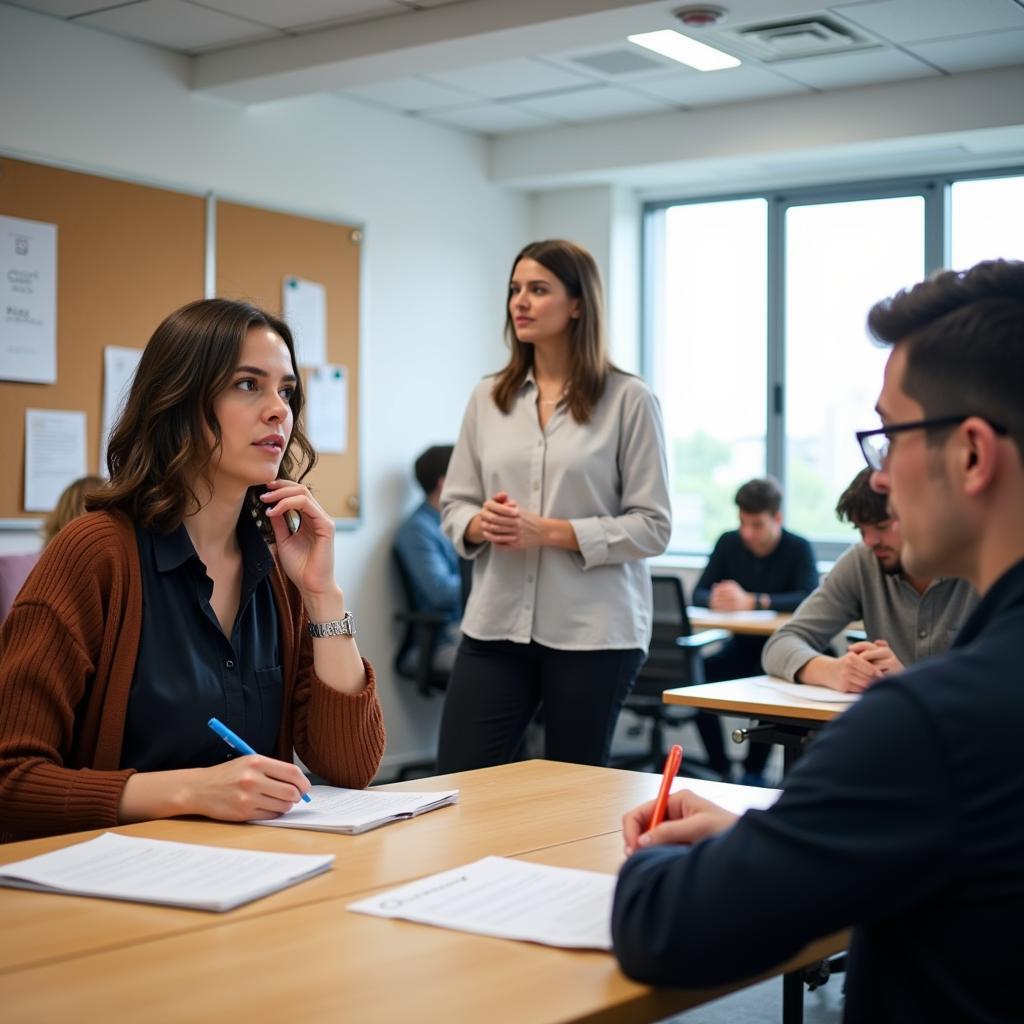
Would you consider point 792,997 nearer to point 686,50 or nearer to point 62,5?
point 686,50

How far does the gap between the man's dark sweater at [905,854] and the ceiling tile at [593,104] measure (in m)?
4.90

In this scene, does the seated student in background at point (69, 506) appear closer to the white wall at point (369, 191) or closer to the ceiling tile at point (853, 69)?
the white wall at point (369, 191)

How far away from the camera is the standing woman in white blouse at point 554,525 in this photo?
3082 millimetres

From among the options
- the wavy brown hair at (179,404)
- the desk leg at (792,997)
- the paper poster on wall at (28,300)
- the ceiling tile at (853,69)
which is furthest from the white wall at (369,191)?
the desk leg at (792,997)

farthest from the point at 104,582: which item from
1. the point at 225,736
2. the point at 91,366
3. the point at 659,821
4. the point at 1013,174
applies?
the point at 1013,174

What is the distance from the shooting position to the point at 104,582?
6.27ft

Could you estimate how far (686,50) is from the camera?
16.4ft

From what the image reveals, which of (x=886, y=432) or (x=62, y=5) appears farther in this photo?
(x=62, y=5)

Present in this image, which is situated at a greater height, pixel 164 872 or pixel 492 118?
pixel 492 118

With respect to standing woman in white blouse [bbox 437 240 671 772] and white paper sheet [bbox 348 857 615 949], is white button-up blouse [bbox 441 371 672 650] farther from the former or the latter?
white paper sheet [bbox 348 857 615 949]

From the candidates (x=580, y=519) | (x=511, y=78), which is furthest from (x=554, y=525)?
(x=511, y=78)

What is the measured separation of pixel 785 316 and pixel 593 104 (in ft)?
4.74

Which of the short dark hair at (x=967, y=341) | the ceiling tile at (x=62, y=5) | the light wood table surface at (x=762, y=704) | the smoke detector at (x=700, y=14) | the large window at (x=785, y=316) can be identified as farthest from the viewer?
the large window at (x=785, y=316)

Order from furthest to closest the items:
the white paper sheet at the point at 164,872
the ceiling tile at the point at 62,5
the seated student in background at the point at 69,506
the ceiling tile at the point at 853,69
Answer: the ceiling tile at the point at 853,69 → the ceiling tile at the point at 62,5 → the seated student in background at the point at 69,506 → the white paper sheet at the point at 164,872
